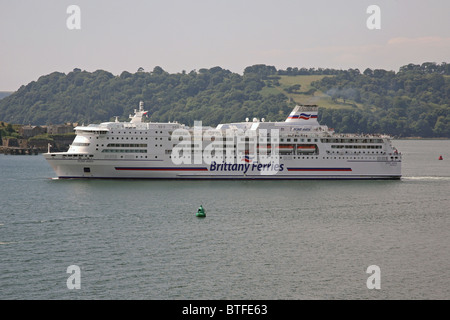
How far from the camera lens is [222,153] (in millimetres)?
62281

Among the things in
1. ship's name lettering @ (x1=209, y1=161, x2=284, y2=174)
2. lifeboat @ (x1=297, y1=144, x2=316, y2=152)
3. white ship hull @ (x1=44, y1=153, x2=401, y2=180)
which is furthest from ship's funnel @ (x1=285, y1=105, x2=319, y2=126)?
ship's name lettering @ (x1=209, y1=161, x2=284, y2=174)

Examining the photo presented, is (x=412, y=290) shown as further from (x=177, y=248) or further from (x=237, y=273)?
(x=177, y=248)

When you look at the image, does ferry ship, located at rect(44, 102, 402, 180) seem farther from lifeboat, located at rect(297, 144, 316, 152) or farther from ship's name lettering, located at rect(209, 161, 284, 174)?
lifeboat, located at rect(297, 144, 316, 152)

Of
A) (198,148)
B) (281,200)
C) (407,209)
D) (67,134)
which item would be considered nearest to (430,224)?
(407,209)

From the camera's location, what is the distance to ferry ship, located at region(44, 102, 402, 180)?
60000 mm

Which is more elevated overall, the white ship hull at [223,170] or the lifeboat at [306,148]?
the lifeboat at [306,148]

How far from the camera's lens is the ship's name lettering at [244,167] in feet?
203

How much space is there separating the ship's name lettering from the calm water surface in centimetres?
572

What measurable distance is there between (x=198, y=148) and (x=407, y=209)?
77.9 feet

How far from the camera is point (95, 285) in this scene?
26000 millimetres

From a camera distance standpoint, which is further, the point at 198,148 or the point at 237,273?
the point at 198,148

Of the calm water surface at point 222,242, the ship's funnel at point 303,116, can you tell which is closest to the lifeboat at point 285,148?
the ship's funnel at point 303,116

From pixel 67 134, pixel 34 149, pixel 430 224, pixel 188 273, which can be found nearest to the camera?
pixel 188 273

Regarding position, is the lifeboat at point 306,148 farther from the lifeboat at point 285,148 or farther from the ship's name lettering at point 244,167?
the ship's name lettering at point 244,167
